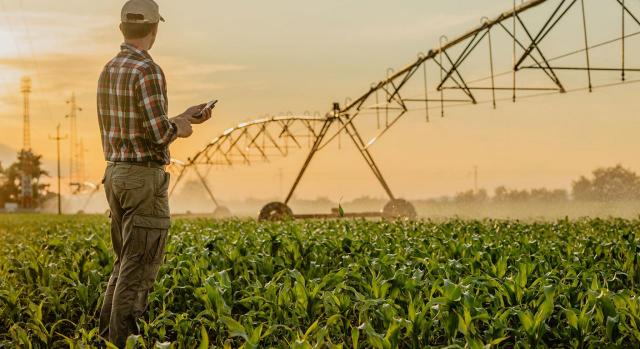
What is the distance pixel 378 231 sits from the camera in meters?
13.8

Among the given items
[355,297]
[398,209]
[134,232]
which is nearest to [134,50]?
[134,232]

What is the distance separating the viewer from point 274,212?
22359 mm

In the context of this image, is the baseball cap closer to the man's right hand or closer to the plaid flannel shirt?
the plaid flannel shirt

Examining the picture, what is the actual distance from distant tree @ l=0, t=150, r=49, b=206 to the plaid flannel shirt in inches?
5083

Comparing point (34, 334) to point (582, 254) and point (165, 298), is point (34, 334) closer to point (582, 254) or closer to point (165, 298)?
point (165, 298)

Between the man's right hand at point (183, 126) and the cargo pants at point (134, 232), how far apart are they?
13.2 inches

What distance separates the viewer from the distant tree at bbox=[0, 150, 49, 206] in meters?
130

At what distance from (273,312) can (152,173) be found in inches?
70.2

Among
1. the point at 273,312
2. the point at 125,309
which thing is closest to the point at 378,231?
the point at 273,312

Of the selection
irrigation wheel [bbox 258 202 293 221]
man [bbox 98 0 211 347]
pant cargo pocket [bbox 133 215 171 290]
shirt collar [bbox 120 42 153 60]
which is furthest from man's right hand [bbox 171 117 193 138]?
irrigation wheel [bbox 258 202 293 221]

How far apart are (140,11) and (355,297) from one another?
3.20 m

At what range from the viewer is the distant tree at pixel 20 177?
129625mm

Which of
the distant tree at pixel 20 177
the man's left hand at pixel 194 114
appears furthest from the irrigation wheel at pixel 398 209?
the distant tree at pixel 20 177

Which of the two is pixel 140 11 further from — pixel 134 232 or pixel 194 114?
pixel 134 232
